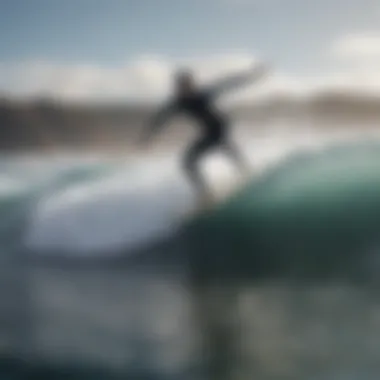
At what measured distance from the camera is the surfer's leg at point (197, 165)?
1.25 meters

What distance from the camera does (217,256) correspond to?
1251 mm

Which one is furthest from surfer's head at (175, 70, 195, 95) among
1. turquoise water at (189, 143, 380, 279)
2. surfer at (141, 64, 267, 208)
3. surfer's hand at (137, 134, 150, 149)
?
turquoise water at (189, 143, 380, 279)

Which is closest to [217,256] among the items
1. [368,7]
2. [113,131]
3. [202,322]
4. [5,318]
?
[202,322]

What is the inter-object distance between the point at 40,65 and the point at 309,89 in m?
0.49

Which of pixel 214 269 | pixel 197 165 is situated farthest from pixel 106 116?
pixel 214 269

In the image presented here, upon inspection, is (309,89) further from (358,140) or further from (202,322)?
(202,322)

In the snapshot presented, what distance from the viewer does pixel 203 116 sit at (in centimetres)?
126

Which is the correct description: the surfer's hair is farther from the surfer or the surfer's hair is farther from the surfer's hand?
the surfer's hand

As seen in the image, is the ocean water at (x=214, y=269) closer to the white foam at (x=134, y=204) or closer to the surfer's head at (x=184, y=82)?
the white foam at (x=134, y=204)

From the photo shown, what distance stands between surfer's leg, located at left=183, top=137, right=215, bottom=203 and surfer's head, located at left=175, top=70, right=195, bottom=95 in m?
0.09

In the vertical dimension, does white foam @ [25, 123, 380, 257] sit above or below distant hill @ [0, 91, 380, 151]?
below

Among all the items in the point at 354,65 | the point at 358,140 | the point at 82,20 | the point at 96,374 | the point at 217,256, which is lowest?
the point at 96,374

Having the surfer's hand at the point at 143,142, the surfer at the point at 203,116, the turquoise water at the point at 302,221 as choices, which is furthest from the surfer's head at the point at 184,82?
the turquoise water at the point at 302,221

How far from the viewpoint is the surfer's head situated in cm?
125
